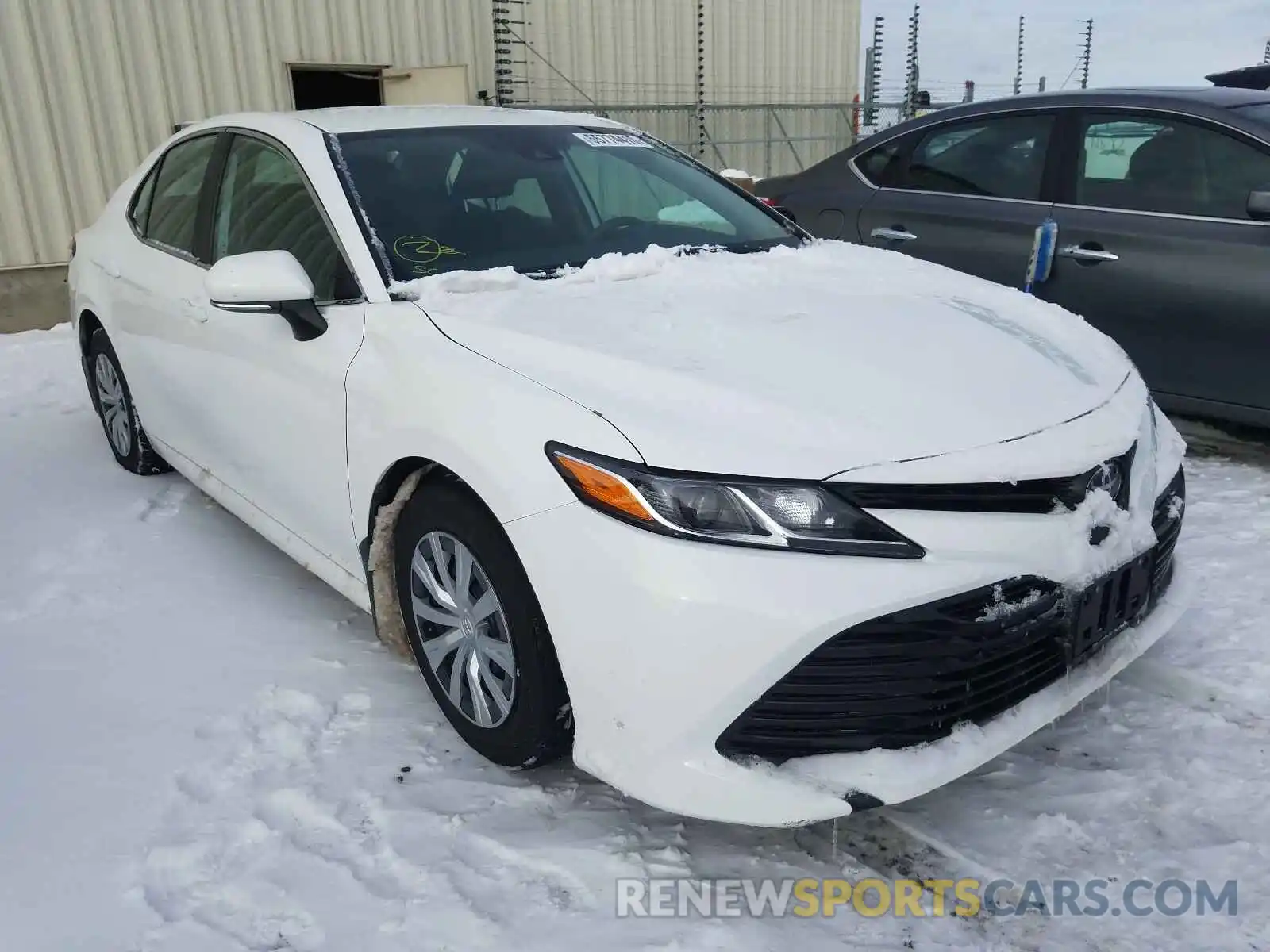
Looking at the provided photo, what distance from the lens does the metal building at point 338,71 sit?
24.6 feet

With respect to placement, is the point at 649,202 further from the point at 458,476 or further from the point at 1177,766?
the point at 1177,766

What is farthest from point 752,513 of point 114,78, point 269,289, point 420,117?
point 114,78

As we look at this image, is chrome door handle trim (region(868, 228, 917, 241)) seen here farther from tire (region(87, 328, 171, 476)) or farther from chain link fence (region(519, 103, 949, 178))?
chain link fence (region(519, 103, 949, 178))

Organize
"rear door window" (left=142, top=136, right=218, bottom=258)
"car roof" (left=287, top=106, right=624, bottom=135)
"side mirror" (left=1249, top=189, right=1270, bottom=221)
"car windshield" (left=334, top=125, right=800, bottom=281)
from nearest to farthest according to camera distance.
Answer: "car windshield" (left=334, top=125, right=800, bottom=281)
"car roof" (left=287, top=106, right=624, bottom=135)
"rear door window" (left=142, top=136, right=218, bottom=258)
"side mirror" (left=1249, top=189, right=1270, bottom=221)

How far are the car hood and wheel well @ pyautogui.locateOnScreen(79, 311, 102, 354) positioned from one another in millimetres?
2500

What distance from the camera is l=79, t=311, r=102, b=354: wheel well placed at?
14.3 ft

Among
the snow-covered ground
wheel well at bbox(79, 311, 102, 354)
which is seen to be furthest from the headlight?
wheel well at bbox(79, 311, 102, 354)

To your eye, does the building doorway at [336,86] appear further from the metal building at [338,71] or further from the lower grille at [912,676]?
the lower grille at [912,676]

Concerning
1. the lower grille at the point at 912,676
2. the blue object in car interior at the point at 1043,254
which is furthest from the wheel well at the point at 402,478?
the blue object in car interior at the point at 1043,254

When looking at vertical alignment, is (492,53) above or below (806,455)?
above

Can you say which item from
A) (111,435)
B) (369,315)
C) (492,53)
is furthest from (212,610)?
(492,53)

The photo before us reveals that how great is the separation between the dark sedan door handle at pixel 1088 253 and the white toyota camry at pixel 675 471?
1.57 m

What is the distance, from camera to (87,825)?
2.23 meters

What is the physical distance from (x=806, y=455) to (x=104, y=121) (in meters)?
7.76
